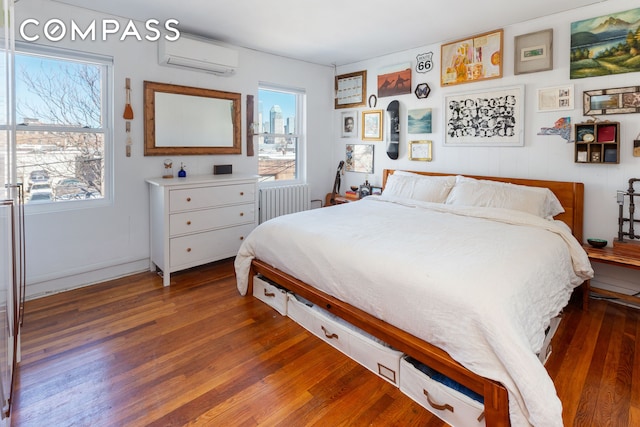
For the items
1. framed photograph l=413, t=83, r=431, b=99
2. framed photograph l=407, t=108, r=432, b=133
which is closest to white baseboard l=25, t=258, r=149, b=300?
framed photograph l=407, t=108, r=432, b=133

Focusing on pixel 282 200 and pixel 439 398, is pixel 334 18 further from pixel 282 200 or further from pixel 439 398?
pixel 439 398

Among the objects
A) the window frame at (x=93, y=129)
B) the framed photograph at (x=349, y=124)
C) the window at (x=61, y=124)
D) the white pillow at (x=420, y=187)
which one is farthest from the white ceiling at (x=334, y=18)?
the white pillow at (x=420, y=187)

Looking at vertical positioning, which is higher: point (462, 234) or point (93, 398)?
point (462, 234)

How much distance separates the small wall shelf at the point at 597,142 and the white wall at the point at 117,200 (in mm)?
3223

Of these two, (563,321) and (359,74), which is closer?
(563,321)

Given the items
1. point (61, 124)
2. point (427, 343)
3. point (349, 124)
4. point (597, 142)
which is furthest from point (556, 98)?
point (61, 124)

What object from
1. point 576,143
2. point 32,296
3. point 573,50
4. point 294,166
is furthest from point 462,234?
point 32,296

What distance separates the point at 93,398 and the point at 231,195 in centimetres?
209

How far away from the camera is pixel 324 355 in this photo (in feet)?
7.00

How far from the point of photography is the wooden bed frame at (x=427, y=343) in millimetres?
1422

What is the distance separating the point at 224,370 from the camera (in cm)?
198

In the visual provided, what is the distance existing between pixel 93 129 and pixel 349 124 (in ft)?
9.62

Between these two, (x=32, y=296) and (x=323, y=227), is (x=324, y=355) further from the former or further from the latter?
(x=32, y=296)

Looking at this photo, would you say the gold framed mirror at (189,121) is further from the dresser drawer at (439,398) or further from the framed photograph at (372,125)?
the dresser drawer at (439,398)
